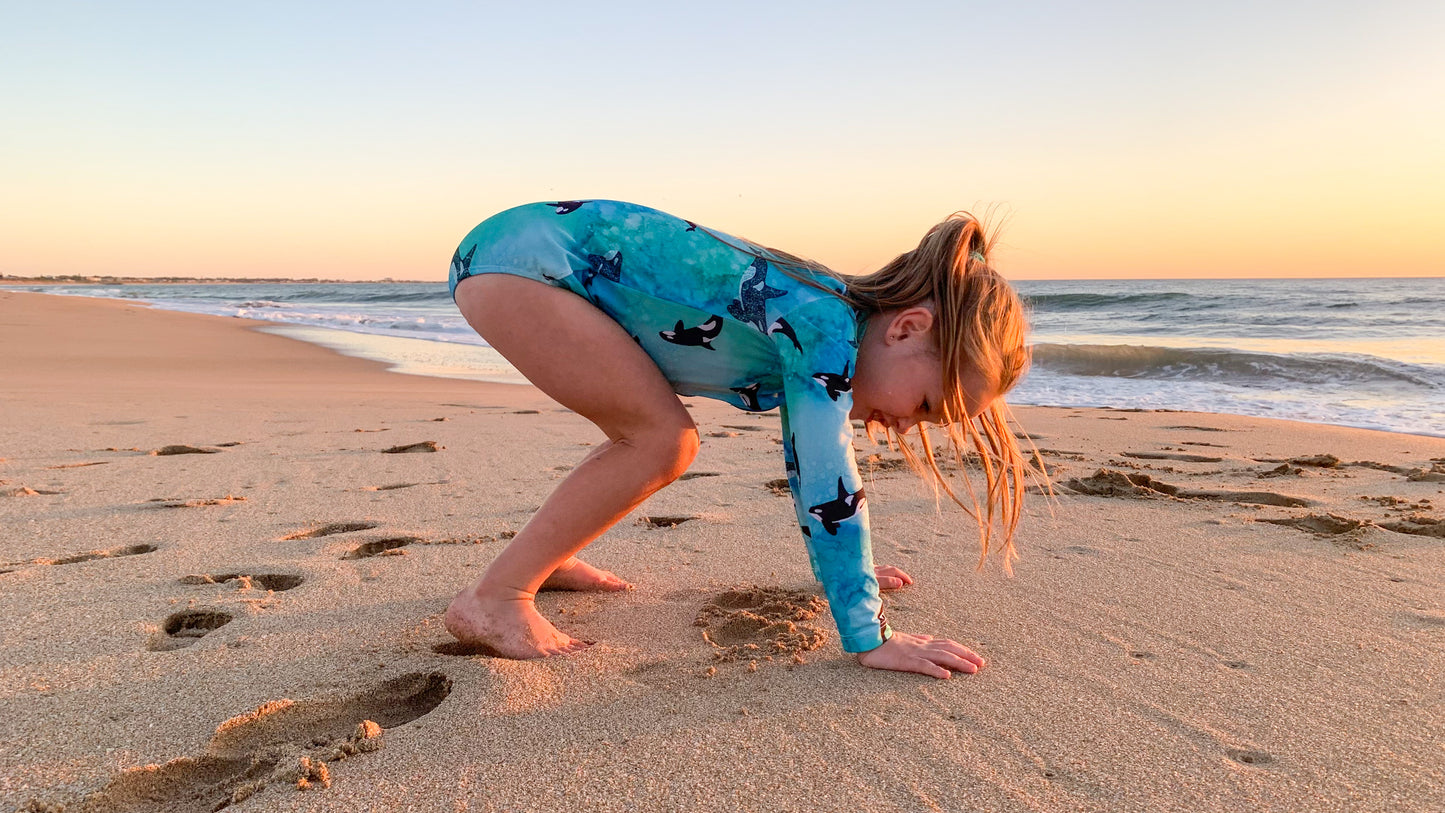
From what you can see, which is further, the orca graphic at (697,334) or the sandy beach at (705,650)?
the orca graphic at (697,334)

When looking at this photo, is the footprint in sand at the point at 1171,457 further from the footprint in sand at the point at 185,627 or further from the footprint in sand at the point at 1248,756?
the footprint in sand at the point at 185,627

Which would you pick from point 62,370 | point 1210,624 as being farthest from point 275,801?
point 62,370

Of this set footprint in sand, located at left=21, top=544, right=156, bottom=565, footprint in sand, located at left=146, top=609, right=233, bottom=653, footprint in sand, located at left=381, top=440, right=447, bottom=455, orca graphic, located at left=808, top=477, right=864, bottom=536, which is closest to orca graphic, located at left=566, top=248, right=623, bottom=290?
orca graphic, located at left=808, top=477, right=864, bottom=536

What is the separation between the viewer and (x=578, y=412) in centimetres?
185

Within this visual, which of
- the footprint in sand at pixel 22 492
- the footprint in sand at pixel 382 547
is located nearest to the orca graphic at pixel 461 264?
the footprint in sand at pixel 382 547

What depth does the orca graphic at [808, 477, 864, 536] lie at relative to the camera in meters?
1.72

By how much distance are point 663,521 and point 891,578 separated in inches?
37.1

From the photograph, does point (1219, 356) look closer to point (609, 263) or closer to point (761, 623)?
point (761, 623)

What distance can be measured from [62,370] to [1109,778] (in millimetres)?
9333

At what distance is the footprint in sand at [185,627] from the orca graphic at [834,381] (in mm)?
1458

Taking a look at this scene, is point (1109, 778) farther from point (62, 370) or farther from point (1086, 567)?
point (62, 370)

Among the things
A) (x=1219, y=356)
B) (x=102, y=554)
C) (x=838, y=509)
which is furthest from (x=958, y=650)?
(x=1219, y=356)

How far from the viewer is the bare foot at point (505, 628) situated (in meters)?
1.85

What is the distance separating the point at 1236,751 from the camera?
144 cm
